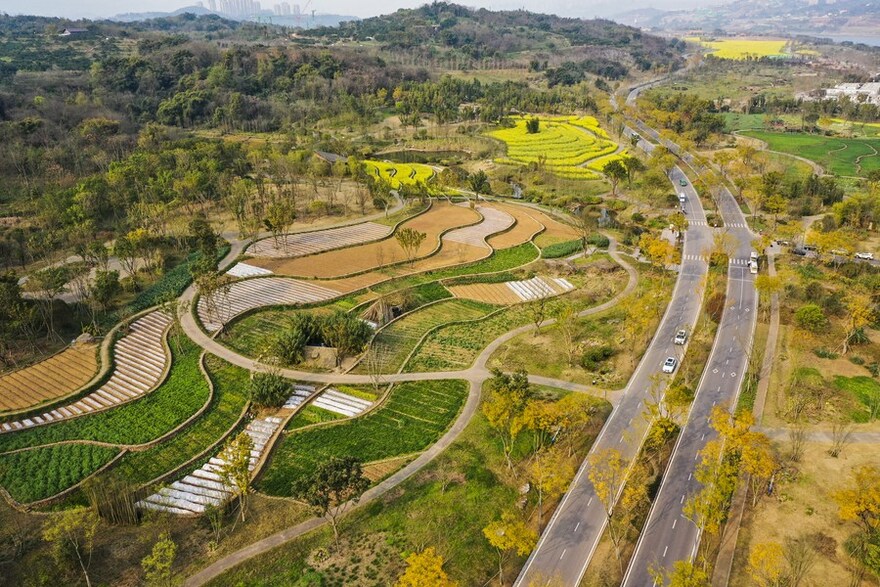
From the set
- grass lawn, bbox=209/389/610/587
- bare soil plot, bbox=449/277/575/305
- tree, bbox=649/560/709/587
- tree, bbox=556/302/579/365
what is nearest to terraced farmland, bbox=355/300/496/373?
bare soil plot, bbox=449/277/575/305

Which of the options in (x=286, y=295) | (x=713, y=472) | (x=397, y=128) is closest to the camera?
(x=713, y=472)

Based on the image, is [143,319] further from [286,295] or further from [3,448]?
[3,448]

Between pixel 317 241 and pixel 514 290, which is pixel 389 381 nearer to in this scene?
pixel 514 290

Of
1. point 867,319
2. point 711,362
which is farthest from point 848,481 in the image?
point 867,319

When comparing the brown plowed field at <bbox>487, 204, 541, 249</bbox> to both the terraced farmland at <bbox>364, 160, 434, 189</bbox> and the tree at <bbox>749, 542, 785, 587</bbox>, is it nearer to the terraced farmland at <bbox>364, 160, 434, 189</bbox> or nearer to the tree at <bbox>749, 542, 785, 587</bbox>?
the terraced farmland at <bbox>364, 160, 434, 189</bbox>

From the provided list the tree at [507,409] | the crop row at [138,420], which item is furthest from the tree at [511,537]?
the crop row at [138,420]

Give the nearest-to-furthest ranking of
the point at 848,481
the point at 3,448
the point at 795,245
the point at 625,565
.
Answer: the point at 625,565
the point at 848,481
the point at 3,448
the point at 795,245

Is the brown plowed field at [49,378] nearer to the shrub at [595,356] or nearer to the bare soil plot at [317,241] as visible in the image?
the bare soil plot at [317,241]
